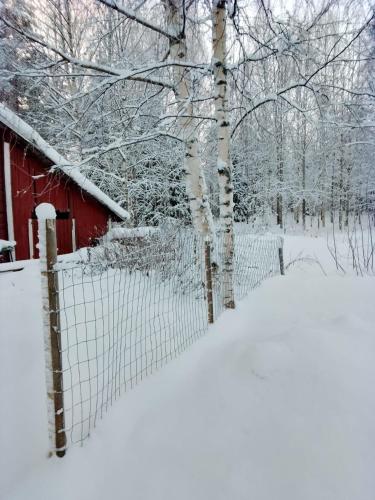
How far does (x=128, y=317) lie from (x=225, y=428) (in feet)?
6.85

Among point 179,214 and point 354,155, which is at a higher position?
point 354,155

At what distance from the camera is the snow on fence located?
1993 millimetres

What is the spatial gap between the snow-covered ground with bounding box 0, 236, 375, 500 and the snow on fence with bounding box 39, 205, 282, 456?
219 mm

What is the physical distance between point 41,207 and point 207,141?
356 inches

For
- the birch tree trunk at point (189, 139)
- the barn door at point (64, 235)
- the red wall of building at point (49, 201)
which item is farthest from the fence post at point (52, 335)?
the barn door at point (64, 235)

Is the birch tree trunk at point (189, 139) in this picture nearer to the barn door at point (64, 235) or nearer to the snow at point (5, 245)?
the snow at point (5, 245)

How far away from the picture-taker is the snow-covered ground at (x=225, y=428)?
173 cm

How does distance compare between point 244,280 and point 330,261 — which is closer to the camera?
point 244,280

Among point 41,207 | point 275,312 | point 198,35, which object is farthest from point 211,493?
point 198,35

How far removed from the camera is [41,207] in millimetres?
1946

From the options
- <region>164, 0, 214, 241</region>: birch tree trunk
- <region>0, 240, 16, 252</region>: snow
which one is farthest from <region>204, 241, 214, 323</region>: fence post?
<region>0, 240, 16, 252</region>: snow

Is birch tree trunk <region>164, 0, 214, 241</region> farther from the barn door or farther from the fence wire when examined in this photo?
the barn door

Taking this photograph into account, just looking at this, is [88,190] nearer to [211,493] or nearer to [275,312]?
[275,312]

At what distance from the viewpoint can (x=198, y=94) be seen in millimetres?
5805
